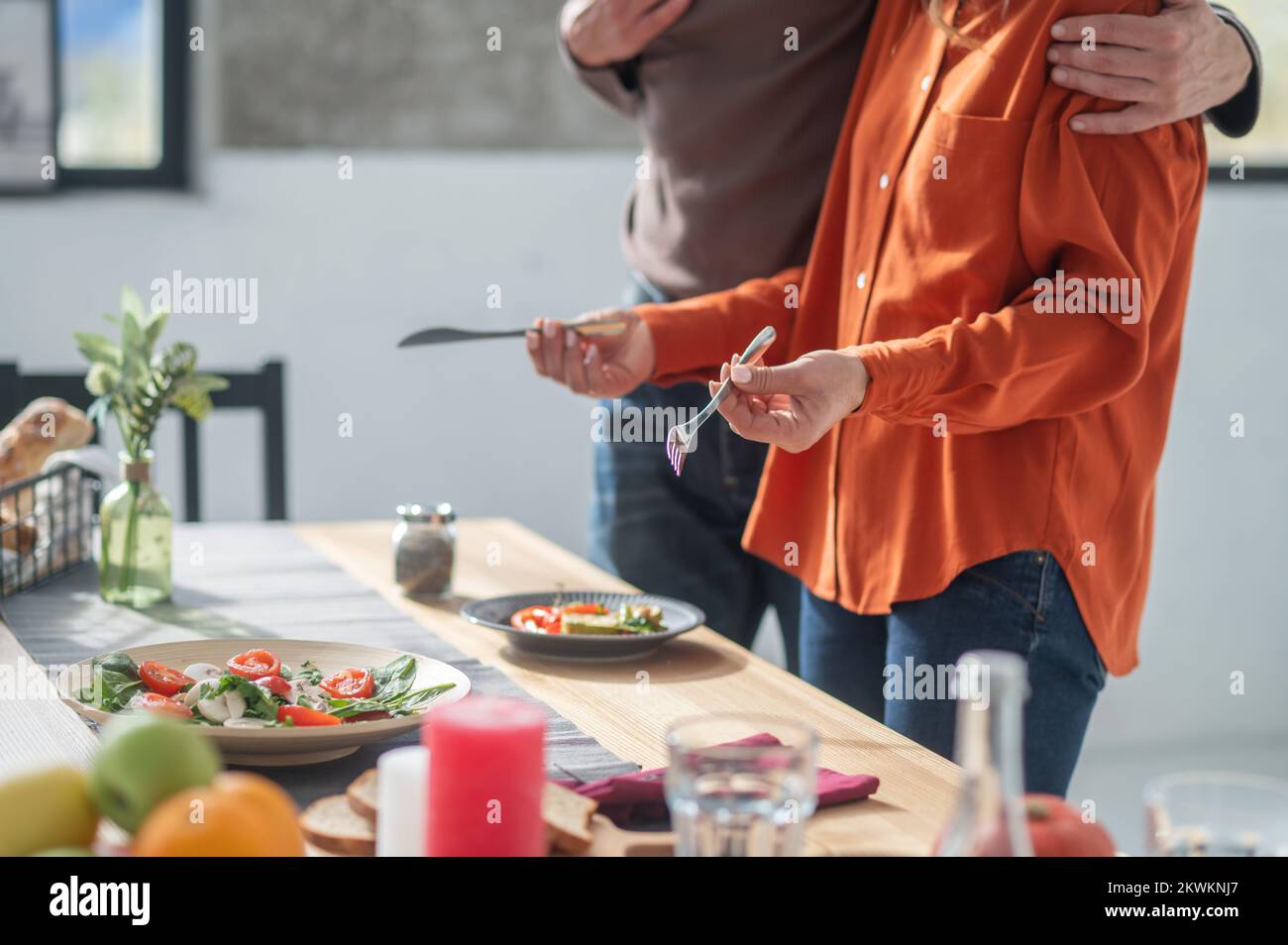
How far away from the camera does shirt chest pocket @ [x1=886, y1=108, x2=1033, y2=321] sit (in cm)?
135

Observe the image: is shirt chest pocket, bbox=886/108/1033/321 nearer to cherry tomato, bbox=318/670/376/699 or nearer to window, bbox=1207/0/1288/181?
cherry tomato, bbox=318/670/376/699

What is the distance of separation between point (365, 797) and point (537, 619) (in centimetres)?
57

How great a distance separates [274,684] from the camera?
1.11 metres

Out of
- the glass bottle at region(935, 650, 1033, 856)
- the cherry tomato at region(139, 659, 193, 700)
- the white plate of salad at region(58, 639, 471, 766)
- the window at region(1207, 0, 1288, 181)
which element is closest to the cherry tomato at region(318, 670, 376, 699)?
the white plate of salad at region(58, 639, 471, 766)

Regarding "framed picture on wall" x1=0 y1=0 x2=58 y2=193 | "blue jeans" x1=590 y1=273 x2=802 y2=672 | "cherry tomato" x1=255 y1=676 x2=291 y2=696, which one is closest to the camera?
"cherry tomato" x1=255 y1=676 x2=291 y2=696

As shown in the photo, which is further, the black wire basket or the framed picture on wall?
the framed picture on wall

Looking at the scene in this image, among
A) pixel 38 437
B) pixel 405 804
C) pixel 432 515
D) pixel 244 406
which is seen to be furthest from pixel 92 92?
pixel 405 804

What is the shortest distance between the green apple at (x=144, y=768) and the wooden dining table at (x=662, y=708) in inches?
15.5

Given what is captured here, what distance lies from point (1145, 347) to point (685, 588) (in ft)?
2.31

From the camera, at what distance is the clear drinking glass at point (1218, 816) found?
72cm

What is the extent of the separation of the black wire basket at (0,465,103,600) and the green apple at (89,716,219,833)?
1004 mm

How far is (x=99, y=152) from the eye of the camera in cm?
296

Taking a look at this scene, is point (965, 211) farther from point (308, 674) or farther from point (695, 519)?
point (308, 674)

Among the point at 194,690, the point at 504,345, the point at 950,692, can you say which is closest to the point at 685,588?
the point at 950,692
